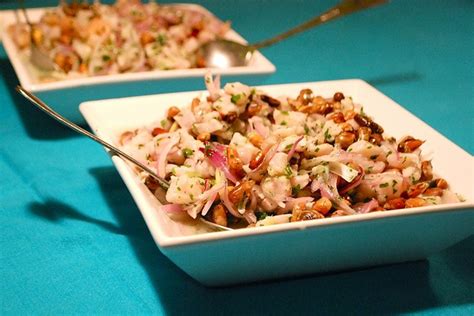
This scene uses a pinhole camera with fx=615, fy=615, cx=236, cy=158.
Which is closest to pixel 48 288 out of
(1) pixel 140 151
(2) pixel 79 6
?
(1) pixel 140 151

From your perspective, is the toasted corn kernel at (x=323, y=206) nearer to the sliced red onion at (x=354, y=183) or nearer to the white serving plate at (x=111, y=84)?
the sliced red onion at (x=354, y=183)

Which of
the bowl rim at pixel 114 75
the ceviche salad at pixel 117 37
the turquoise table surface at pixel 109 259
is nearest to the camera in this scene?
the turquoise table surface at pixel 109 259

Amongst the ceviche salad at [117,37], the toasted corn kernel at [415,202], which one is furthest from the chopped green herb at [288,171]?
the ceviche salad at [117,37]

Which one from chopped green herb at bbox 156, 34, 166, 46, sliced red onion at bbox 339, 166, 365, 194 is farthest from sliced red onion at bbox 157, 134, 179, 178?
chopped green herb at bbox 156, 34, 166, 46

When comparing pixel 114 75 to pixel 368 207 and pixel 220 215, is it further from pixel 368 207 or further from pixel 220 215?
pixel 368 207

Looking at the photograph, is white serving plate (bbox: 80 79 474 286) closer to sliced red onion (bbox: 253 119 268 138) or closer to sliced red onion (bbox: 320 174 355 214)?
sliced red onion (bbox: 320 174 355 214)

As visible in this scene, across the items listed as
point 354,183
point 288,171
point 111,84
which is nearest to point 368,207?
point 354,183

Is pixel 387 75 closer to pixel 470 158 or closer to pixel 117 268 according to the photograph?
pixel 470 158
